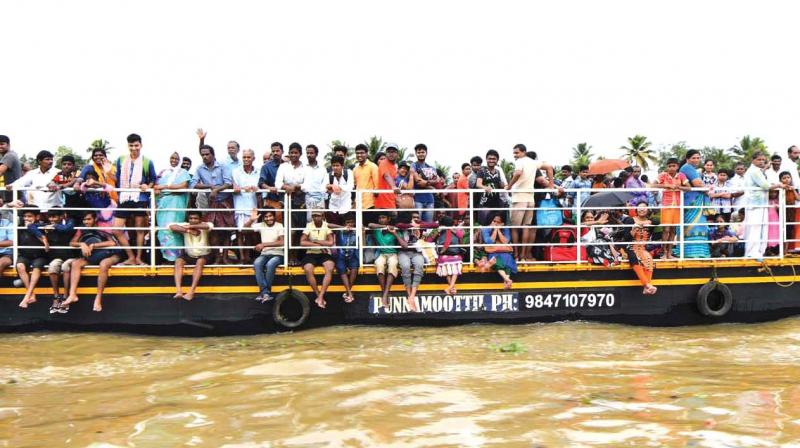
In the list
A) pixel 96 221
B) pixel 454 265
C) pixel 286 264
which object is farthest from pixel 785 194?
pixel 96 221

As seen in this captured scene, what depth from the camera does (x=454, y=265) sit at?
10.0 meters

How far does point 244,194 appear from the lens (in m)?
10.1

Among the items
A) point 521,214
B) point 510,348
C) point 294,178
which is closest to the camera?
point 510,348

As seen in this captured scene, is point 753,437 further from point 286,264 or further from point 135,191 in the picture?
point 135,191

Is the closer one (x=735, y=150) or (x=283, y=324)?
(x=283, y=324)

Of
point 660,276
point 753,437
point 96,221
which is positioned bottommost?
point 753,437

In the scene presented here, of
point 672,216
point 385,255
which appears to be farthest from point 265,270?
point 672,216

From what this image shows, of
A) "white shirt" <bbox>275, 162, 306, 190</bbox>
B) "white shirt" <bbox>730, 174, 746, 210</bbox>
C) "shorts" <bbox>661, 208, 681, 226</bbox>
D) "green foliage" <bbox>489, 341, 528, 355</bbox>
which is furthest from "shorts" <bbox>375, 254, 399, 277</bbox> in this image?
"white shirt" <bbox>730, 174, 746, 210</bbox>

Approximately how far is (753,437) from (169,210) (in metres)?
6.75

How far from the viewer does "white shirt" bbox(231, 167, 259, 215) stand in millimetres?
10062

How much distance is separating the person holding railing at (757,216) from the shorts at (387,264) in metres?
4.97

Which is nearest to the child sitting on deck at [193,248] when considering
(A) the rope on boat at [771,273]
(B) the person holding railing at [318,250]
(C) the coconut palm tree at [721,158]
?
(B) the person holding railing at [318,250]

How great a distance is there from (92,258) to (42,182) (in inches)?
51.1

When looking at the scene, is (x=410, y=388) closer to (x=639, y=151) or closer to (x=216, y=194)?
(x=216, y=194)
